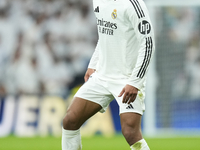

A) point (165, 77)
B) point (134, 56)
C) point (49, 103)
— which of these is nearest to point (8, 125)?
point (49, 103)

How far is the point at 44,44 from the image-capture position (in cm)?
926

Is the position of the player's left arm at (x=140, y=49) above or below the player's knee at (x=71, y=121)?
above

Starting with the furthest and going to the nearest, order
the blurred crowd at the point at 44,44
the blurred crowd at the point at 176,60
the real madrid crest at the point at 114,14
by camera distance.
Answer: the blurred crowd at the point at 44,44, the blurred crowd at the point at 176,60, the real madrid crest at the point at 114,14

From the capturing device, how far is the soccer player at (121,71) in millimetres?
3242

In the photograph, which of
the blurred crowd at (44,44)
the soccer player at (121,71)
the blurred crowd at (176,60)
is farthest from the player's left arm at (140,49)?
the blurred crowd at (44,44)

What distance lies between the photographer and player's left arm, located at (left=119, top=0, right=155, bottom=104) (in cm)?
323

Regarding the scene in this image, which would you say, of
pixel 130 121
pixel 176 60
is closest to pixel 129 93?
pixel 130 121

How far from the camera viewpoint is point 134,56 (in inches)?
137

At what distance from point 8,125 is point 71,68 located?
1862mm

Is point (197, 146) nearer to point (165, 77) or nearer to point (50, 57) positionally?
point (165, 77)

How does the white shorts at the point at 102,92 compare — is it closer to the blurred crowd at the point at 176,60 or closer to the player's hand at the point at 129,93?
the player's hand at the point at 129,93

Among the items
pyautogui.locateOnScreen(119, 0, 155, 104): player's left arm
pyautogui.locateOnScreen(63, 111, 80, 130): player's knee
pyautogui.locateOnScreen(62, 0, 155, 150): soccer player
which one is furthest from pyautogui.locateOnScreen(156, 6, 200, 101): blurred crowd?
pyautogui.locateOnScreen(119, 0, 155, 104): player's left arm

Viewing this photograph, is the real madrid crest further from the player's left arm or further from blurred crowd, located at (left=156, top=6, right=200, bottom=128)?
blurred crowd, located at (left=156, top=6, right=200, bottom=128)

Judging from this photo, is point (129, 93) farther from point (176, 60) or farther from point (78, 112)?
point (176, 60)
